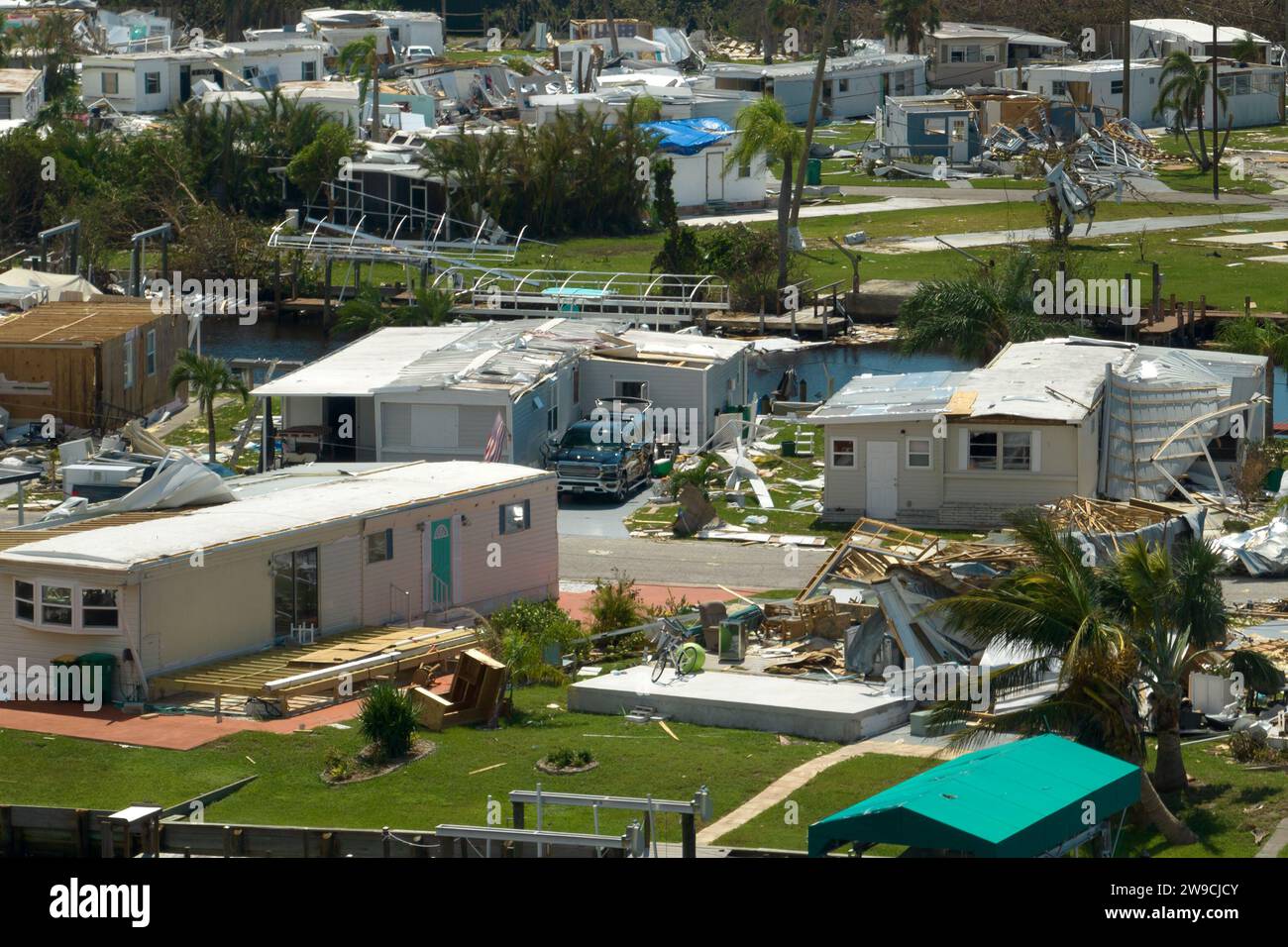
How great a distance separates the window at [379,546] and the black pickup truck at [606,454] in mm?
12002

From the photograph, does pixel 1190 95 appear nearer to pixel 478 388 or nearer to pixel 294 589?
pixel 478 388

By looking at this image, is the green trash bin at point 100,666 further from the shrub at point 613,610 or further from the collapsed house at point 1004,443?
the collapsed house at point 1004,443

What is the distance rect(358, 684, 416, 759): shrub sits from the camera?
28.1m

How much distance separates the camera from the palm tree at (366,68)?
9806 centimetres

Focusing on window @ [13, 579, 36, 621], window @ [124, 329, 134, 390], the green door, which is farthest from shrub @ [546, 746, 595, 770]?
window @ [124, 329, 134, 390]

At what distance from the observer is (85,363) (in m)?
52.5

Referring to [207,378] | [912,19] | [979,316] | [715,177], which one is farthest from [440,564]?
[912,19]

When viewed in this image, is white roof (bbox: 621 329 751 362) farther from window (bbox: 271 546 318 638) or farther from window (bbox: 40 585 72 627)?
window (bbox: 40 585 72 627)

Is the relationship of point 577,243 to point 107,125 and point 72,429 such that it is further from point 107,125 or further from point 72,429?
point 72,429

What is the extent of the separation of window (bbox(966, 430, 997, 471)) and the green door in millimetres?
13687

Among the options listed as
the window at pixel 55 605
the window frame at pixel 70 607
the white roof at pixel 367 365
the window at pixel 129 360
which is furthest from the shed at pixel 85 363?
the window at pixel 55 605

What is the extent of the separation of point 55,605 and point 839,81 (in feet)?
292

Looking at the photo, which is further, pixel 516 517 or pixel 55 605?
pixel 516 517
